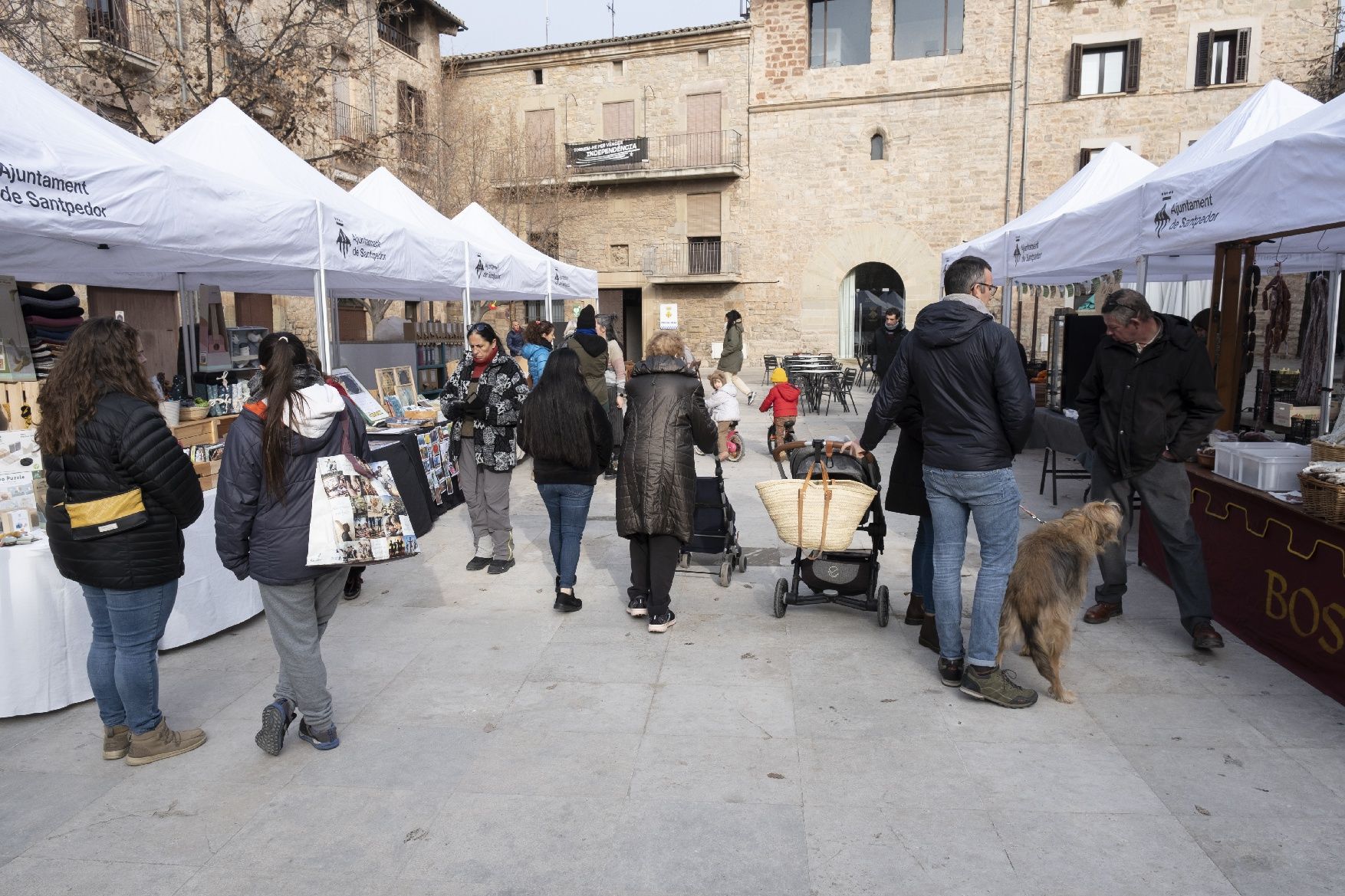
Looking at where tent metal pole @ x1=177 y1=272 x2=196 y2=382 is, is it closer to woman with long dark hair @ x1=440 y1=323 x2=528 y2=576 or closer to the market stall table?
woman with long dark hair @ x1=440 y1=323 x2=528 y2=576

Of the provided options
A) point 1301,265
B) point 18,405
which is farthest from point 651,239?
point 18,405

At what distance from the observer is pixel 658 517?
4363 mm

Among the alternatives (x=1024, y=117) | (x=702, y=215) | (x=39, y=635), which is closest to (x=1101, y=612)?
(x=39, y=635)

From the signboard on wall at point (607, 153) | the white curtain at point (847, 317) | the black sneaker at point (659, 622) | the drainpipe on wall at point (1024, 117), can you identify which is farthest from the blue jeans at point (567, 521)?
the signboard on wall at point (607, 153)

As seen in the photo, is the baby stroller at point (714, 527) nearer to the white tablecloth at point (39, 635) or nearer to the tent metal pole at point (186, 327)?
the white tablecloth at point (39, 635)

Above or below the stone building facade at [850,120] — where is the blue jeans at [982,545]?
below

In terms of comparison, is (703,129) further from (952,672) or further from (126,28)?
(952,672)

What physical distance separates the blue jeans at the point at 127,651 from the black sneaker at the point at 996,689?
3134 mm

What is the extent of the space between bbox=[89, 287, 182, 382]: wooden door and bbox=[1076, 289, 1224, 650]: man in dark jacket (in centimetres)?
670

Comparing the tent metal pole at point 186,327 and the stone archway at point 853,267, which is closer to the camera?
the tent metal pole at point 186,327

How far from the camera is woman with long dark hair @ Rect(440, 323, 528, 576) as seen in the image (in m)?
5.43

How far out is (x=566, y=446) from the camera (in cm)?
462

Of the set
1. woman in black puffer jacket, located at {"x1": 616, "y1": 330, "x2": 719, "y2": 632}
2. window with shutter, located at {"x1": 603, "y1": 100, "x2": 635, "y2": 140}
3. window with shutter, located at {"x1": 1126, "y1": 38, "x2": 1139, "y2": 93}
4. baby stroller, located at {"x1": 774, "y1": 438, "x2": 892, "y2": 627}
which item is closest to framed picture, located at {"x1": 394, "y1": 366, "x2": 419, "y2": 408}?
woman in black puffer jacket, located at {"x1": 616, "y1": 330, "x2": 719, "y2": 632}

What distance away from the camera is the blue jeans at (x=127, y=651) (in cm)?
307
